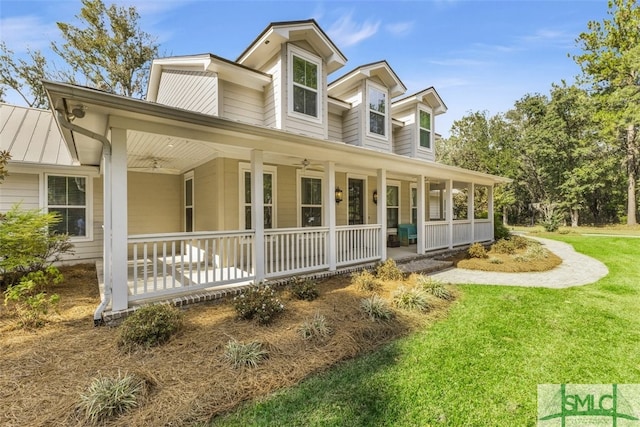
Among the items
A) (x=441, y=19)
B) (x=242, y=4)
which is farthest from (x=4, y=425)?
(x=441, y=19)

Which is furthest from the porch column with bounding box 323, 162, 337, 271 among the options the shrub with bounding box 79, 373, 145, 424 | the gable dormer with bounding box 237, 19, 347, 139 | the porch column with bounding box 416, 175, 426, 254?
the shrub with bounding box 79, 373, 145, 424

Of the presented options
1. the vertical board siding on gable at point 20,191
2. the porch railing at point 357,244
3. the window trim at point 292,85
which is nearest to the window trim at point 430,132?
the window trim at point 292,85

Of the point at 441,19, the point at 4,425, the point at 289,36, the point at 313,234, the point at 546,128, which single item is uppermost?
the point at 546,128

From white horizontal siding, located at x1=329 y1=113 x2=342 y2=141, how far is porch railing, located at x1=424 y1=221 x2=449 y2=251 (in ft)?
14.3

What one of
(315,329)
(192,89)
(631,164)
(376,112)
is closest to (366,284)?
(315,329)

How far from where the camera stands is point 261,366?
3205 millimetres

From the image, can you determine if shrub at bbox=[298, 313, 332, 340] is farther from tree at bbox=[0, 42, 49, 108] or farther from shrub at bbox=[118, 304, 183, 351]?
tree at bbox=[0, 42, 49, 108]

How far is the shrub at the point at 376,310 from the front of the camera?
4.52 metres

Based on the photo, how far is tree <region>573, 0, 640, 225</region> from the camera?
19250 millimetres

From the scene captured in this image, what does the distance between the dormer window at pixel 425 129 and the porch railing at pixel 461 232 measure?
11.3 feet

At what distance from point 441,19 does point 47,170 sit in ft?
39.0

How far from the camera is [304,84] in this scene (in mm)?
8398

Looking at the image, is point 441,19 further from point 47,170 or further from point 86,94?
point 47,170

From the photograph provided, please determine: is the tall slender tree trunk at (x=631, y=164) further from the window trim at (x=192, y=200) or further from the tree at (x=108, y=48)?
the tree at (x=108, y=48)
